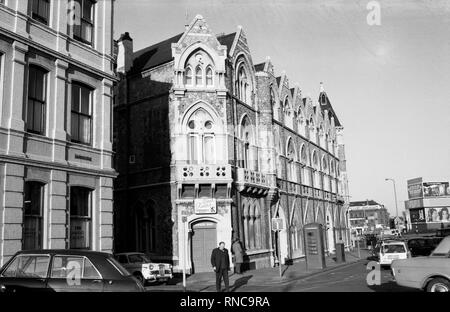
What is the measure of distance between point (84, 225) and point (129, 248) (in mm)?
11050

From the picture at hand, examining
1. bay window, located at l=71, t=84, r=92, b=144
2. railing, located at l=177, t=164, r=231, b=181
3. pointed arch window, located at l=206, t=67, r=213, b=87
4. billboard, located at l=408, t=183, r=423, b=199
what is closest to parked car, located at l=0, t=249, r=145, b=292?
bay window, located at l=71, t=84, r=92, b=144

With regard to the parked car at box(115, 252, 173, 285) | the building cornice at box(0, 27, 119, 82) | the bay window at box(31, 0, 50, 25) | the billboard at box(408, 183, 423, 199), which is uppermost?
the bay window at box(31, 0, 50, 25)

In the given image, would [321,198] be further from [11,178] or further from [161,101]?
[11,178]

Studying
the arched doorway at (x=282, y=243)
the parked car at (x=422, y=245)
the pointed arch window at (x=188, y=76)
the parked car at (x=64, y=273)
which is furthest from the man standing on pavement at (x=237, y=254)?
the parked car at (x=64, y=273)

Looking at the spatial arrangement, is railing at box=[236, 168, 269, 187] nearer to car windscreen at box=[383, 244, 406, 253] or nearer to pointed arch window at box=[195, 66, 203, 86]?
pointed arch window at box=[195, 66, 203, 86]

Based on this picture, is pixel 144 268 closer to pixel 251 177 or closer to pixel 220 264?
pixel 220 264

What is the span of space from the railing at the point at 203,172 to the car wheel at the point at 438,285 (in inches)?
662

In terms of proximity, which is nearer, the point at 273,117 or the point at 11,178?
the point at 11,178

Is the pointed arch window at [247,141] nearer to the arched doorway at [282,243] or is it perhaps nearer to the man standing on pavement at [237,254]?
the arched doorway at [282,243]

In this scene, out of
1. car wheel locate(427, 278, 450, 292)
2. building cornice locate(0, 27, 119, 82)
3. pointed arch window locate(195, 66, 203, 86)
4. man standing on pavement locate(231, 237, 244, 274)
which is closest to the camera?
car wheel locate(427, 278, 450, 292)

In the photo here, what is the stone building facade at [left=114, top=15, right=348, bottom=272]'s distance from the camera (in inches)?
1000
